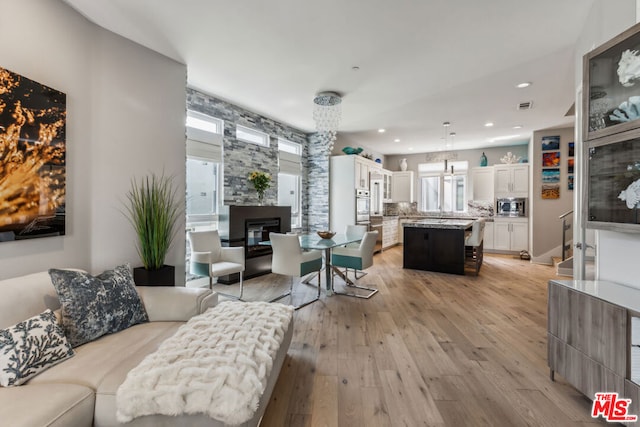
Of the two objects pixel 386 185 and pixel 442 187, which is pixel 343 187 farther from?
pixel 442 187

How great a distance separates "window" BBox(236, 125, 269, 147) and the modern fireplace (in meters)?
1.25

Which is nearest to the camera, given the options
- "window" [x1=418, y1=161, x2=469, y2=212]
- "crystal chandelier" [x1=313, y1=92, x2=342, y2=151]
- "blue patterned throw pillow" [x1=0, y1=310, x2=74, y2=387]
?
"blue patterned throw pillow" [x1=0, y1=310, x2=74, y2=387]

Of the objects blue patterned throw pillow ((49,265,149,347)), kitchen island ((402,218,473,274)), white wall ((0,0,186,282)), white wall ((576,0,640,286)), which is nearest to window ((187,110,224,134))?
white wall ((0,0,186,282))

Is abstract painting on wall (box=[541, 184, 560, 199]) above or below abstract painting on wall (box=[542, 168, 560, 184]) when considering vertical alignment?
below

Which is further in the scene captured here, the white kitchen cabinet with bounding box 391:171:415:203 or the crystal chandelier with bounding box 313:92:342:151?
the white kitchen cabinet with bounding box 391:171:415:203

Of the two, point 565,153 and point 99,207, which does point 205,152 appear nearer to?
point 99,207

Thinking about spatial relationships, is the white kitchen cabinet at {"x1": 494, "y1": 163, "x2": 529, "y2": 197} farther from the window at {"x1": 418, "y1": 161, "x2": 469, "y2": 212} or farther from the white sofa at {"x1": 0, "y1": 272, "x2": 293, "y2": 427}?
the white sofa at {"x1": 0, "y1": 272, "x2": 293, "y2": 427}

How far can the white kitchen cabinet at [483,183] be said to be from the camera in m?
7.79

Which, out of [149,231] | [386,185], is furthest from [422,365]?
[386,185]

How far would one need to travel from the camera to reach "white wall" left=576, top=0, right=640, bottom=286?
1790 millimetres

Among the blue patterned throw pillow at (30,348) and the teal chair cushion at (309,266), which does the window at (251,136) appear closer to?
the teal chair cushion at (309,266)

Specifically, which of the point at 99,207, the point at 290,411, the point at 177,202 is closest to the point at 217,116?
the point at 177,202

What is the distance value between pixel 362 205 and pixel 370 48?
13.6 feet

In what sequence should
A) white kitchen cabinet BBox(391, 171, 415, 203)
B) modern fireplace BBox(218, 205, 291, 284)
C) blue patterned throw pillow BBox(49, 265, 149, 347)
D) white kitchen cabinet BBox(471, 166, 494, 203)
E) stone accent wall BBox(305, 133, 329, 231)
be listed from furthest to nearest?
white kitchen cabinet BBox(391, 171, 415, 203) → white kitchen cabinet BBox(471, 166, 494, 203) → stone accent wall BBox(305, 133, 329, 231) → modern fireplace BBox(218, 205, 291, 284) → blue patterned throw pillow BBox(49, 265, 149, 347)
